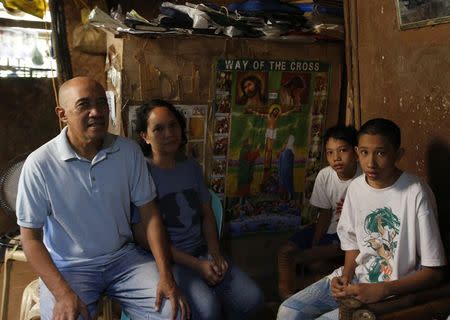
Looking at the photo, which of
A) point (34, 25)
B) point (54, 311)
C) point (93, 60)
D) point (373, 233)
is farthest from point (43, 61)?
Answer: point (373, 233)

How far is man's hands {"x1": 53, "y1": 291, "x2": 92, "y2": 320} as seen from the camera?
2064 millimetres

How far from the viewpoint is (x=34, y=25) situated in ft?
14.3

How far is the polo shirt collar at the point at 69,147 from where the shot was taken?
7.42 feet

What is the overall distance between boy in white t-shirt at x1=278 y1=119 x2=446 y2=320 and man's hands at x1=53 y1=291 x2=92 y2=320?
0.93 m

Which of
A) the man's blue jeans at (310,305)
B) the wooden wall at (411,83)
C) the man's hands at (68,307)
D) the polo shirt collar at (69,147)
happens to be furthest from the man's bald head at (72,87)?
the wooden wall at (411,83)

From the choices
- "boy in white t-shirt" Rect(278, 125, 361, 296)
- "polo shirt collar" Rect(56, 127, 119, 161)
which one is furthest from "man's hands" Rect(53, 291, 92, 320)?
"boy in white t-shirt" Rect(278, 125, 361, 296)

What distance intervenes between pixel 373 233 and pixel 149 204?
3.56 ft

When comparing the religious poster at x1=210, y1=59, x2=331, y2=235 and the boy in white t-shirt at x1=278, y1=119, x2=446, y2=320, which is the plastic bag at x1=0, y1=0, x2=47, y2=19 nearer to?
the religious poster at x1=210, y1=59, x2=331, y2=235

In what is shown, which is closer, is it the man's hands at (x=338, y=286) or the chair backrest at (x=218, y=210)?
the man's hands at (x=338, y=286)

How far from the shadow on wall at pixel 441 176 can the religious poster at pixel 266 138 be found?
1208mm

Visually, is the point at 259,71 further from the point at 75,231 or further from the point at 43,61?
the point at 43,61

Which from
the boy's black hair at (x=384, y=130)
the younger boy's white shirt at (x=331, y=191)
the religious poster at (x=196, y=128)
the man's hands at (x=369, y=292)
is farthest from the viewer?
the religious poster at (x=196, y=128)

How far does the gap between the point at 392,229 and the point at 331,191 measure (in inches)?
32.8

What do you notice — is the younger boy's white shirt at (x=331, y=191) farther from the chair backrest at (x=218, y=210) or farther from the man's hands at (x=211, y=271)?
the man's hands at (x=211, y=271)
